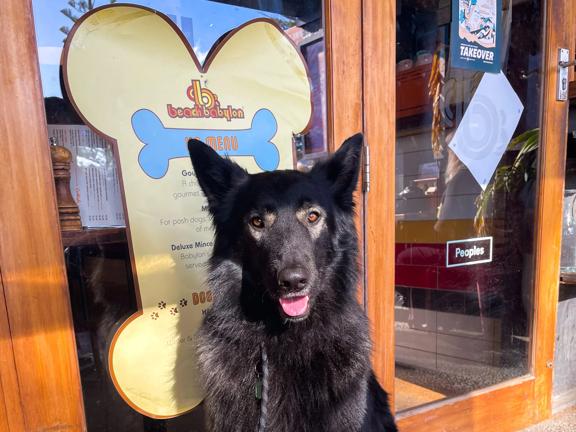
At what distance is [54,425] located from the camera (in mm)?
1428

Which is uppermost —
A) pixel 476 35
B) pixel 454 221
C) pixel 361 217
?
pixel 476 35

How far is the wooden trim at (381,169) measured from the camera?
1.85m

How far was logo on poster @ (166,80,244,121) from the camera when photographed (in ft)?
5.49

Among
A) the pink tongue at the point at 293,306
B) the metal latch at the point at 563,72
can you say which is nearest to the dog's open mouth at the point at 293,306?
the pink tongue at the point at 293,306

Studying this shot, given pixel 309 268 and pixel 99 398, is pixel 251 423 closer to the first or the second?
pixel 309 268

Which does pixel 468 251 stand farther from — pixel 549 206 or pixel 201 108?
pixel 201 108

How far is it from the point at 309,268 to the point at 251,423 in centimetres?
Result: 62

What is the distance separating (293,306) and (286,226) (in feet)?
0.99

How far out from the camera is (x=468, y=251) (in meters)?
2.40

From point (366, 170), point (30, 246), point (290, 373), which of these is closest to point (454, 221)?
point (366, 170)

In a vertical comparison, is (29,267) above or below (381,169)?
below

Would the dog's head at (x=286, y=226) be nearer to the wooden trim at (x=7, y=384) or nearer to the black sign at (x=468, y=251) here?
the wooden trim at (x=7, y=384)

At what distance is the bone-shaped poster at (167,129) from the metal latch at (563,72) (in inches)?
67.2

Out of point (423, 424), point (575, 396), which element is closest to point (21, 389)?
point (423, 424)
